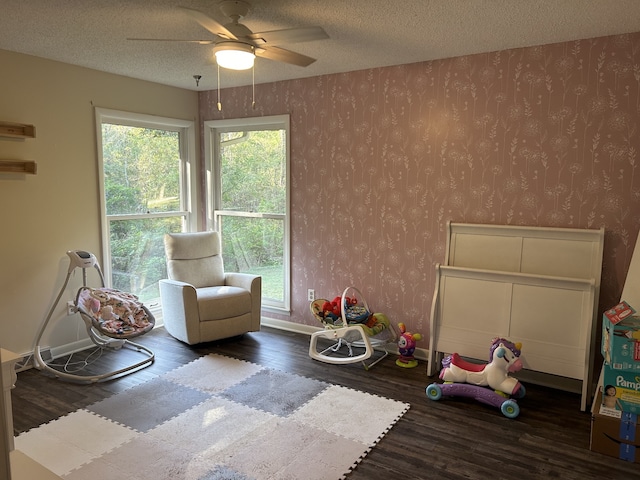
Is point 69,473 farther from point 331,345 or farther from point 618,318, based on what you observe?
point 618,318

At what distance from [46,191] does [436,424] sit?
3.42 metres

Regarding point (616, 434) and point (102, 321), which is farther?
point (102, 321)

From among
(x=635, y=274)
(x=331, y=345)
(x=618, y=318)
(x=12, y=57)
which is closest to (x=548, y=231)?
(x=635, y=274)

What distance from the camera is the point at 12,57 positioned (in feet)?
11.8

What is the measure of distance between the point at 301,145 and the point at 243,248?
1354 millimetres

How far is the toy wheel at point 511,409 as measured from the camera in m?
3.00

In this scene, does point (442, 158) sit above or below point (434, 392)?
above

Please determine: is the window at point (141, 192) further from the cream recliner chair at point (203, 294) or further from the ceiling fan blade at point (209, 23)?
the ceiling fan blade at point (209, 23)

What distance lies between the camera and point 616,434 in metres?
2.59

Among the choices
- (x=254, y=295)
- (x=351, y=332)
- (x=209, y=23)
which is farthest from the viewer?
(x=254, y=295)

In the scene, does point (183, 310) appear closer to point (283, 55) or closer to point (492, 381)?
point (283, 55)

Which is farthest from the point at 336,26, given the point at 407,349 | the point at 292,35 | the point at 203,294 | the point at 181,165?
the point at 181,165

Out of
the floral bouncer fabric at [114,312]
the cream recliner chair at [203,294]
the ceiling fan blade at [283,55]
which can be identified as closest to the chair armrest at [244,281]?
the cream recliner chair at [203,294]

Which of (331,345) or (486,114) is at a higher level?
(486,114)
